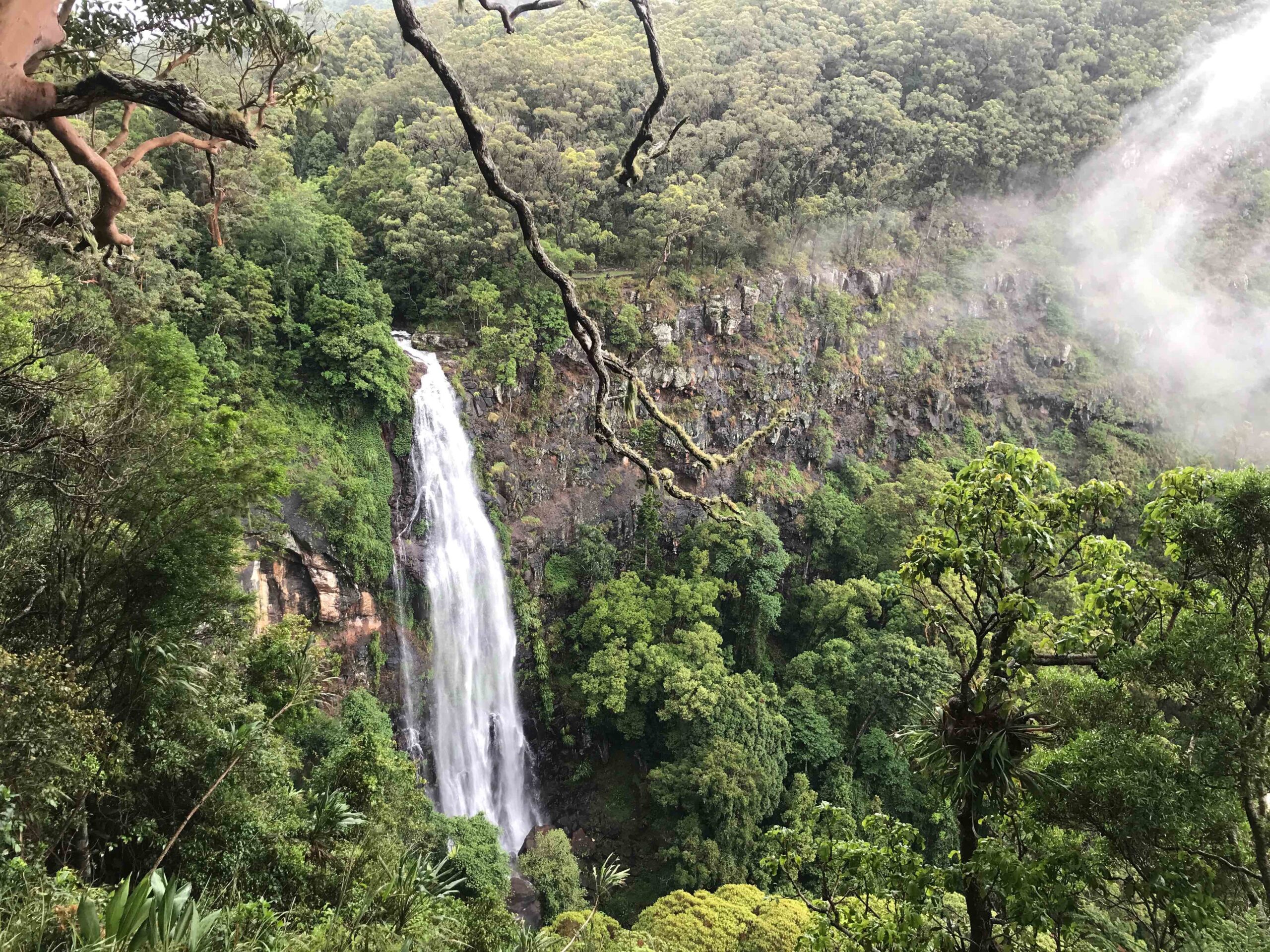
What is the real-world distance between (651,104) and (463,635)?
15.8 meters

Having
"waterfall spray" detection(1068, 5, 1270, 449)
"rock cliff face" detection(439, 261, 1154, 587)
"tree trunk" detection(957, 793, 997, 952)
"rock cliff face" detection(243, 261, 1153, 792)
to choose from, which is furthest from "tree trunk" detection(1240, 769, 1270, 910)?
"waterfall spray" detection(1068, 5, 1270, 449)

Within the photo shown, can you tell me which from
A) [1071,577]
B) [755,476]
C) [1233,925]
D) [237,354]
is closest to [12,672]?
[1071,577]

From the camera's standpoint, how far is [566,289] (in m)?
2.42

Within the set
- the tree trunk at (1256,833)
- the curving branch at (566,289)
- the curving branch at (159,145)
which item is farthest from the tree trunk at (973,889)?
the curving branch at (159,145)

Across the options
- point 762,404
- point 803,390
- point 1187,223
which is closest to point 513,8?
point 762,404

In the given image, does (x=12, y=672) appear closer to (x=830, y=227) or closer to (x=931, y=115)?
(x=830, y=227)

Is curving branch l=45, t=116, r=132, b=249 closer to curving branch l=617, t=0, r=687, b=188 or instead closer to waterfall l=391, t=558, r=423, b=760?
curving branch l=617, t=0, r=687, b=188

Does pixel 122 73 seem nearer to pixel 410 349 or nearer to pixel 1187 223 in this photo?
pixel 410 349

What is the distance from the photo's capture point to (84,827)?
5.53 meters

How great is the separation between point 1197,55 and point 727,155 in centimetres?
2592

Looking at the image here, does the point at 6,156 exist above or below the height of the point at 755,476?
above

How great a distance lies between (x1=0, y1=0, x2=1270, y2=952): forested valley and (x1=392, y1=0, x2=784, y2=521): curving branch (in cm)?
4

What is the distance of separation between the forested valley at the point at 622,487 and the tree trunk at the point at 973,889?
0.12 ft

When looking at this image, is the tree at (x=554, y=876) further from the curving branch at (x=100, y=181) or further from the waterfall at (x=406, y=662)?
the curving branch at (x=100, y=181)
